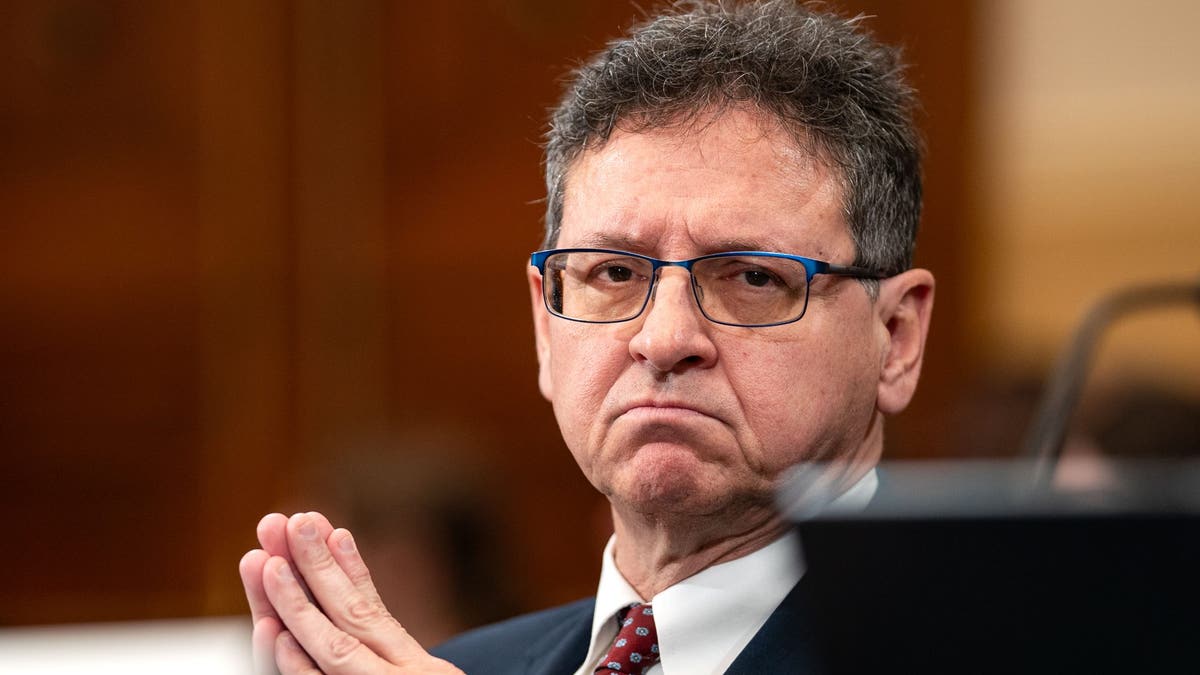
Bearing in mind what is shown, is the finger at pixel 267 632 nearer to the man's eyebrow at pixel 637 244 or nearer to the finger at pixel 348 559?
the finger at pixel 348 559

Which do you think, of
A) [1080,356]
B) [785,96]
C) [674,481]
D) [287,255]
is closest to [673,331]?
[674,481]

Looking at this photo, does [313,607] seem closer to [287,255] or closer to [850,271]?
[850,271]

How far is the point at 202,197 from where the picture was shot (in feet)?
14.1

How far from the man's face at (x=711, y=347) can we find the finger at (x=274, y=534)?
348mm

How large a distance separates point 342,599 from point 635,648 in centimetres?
34

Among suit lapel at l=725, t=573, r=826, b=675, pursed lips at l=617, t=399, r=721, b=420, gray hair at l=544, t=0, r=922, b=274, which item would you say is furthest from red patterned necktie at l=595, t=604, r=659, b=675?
gray hair at l=544, t=0, r=922, b=274

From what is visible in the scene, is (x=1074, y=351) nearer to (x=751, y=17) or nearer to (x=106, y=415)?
(x=751, y=17)

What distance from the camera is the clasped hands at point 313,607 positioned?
136 cm

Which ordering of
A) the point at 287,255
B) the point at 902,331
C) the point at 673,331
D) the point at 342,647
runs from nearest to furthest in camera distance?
1. the point at 342,647
2. the point at 673,331
3. the point at 902,331
4. the point at 287,255

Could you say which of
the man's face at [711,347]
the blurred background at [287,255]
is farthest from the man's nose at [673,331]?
the blurred background at [287,255]

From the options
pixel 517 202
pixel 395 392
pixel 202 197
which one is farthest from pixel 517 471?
pixel 202 197

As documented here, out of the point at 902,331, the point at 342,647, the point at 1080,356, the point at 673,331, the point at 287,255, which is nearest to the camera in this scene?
the point at 342,647

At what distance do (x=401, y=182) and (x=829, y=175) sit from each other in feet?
9.74

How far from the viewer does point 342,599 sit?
139 centimetres
